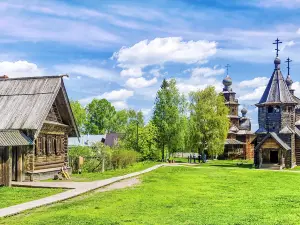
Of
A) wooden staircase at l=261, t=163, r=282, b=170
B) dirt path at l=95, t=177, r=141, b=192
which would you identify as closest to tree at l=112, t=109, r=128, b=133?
wooden staircase at l=261, t=163, r=282, b=170

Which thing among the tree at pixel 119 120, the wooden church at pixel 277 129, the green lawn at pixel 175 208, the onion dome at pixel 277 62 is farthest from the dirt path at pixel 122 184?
the tree at pixel 119 120

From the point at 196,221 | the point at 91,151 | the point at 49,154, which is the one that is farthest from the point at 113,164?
the point at 196,221

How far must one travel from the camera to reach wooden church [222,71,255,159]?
66750 mm

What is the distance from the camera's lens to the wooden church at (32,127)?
22.0 m

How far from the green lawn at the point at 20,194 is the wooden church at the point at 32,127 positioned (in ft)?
4.77

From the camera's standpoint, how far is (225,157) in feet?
218

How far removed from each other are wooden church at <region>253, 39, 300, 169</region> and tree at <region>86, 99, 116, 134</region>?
56.9 m

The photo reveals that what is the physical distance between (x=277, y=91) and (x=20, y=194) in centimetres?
3450

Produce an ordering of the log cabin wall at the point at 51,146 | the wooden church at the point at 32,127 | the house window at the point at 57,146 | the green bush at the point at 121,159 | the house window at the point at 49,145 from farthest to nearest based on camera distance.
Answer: the green bush at the point at 121,159
the house window at the point at 57,146
the house window at the point at 49,145
the log cabin wall at the point at 51,146
the wooden church at the point at 32,127

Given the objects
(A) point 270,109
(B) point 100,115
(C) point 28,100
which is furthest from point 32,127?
(B) point 100,115

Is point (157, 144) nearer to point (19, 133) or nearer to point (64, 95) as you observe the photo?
point (64, 95)

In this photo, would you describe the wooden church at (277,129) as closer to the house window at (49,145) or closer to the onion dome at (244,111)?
the house window at (49,145)

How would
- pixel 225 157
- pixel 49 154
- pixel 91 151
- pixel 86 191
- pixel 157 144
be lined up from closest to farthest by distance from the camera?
pixel 86 191, pixel 49 154, pixel 91 151, pixel 157 144, pixel 225 157

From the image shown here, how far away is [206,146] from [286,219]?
40741 millimetres
